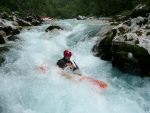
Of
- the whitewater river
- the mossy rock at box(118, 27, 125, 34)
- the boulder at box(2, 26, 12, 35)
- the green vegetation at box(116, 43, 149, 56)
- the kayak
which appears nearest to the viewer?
the whitewater river

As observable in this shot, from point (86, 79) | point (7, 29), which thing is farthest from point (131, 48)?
point (7, 29)

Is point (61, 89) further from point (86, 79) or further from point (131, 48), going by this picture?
point (131, 48)

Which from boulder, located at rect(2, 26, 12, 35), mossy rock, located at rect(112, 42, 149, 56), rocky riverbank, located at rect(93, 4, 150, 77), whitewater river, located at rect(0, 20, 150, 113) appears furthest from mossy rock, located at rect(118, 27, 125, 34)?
boulder, located at rect(2, 26, 12, 35)

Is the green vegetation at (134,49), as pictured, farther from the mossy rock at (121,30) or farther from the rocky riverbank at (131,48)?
the mossy rock at (121,30)

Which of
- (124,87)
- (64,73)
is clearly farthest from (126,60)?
(64,73)

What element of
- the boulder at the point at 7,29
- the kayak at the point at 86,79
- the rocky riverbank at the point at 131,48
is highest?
the rocky riverbank at the point at 131,48

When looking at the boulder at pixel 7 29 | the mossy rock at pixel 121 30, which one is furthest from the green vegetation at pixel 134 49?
the boulder at pixel 7 29

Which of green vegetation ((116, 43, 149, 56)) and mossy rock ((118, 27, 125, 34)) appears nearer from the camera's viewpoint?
green vegetation ((116, 43, 149, 56))

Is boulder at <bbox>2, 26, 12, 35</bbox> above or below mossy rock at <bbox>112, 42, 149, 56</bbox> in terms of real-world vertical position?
below

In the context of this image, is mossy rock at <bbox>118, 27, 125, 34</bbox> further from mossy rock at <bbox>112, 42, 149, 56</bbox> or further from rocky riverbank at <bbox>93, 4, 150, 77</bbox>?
mossy rock at <bbox>112, 42, 149, 56</bbox>

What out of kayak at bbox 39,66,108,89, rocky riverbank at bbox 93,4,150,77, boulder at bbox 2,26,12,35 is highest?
rocky riverbank at bbox 93,4,150,77

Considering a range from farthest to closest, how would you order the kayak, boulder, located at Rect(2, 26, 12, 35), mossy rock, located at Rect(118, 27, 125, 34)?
boulder, located at Rect(2, 26, 12, 35) → mossy rock, located at Rect(118, 27, 125, 34) → the kayak

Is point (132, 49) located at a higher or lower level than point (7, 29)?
higher

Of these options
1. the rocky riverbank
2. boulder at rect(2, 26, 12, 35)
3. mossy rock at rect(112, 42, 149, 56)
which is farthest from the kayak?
boulder at rect(2, 26, 12, 35)
